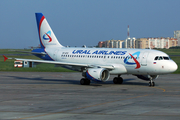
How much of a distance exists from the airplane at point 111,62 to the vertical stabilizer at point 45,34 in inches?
46.3

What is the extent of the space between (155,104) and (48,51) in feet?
73.1

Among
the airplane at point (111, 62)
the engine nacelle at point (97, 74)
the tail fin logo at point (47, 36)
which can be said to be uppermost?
the tail fin logo at point (47, 36)

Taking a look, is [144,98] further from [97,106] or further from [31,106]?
[31,106]

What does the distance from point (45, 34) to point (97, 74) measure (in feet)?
42.5

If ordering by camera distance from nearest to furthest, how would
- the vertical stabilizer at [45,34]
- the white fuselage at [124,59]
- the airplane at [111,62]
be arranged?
the white fuselage at [124,59]
the airplane at [111,62]
the vertical stabilizer at [45,34]

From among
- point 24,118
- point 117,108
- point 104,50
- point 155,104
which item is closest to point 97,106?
point 117,108

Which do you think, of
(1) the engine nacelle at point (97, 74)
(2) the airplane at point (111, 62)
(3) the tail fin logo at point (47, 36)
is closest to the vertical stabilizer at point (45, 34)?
(3) the tail fin logo at point (47, 36)

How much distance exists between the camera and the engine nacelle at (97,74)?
105 feet

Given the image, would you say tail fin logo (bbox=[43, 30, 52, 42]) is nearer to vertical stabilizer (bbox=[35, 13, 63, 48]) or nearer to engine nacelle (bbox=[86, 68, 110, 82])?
vertical stabilizer (bbox=[35, 13, 63, 48])

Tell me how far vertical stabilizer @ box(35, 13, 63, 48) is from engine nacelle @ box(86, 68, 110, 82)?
10261 millimetres

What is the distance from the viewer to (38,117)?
16250 mm

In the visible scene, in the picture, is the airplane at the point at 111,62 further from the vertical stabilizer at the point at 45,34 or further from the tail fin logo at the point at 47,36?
the tail fin logo at the point at 47,36

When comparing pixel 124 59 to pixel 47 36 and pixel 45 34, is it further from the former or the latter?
pixel 45 34

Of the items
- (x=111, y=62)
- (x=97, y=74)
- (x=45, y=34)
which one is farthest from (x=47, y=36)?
(x=97, y=74)
